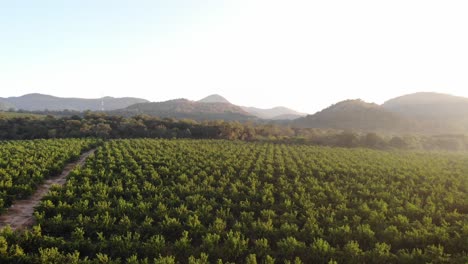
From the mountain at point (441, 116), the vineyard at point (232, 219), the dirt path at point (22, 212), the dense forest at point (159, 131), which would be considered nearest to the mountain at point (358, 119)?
the mountain at point (441, 116)

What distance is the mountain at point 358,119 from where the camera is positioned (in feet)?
403

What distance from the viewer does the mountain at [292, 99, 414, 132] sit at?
123 meters

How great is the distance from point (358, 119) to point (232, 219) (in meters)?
126

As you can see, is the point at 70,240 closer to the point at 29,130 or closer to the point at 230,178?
the point at 230,178

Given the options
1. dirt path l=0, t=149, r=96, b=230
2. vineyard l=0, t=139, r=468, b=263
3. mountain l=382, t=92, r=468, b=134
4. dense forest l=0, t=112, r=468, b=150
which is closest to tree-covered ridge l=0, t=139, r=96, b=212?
vineyard l=0, t=139, r=468, b=263

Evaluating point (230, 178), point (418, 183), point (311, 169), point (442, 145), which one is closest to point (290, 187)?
point (230, 178)

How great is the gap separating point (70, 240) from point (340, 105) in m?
158

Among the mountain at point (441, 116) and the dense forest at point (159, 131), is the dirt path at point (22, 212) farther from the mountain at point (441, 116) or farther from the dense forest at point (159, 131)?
the mountain at point (441, 116)

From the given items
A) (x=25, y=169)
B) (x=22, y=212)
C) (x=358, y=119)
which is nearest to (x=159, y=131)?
(x=25, y=169)

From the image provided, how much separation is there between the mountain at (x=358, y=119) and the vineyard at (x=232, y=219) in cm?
10068

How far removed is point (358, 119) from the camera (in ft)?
437

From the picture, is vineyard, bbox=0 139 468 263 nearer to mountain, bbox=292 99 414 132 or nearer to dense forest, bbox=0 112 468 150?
dense forest, bbox=0 112 468 150

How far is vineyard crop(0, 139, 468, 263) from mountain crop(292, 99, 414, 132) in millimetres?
100683

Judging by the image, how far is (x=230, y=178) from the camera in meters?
26.1
